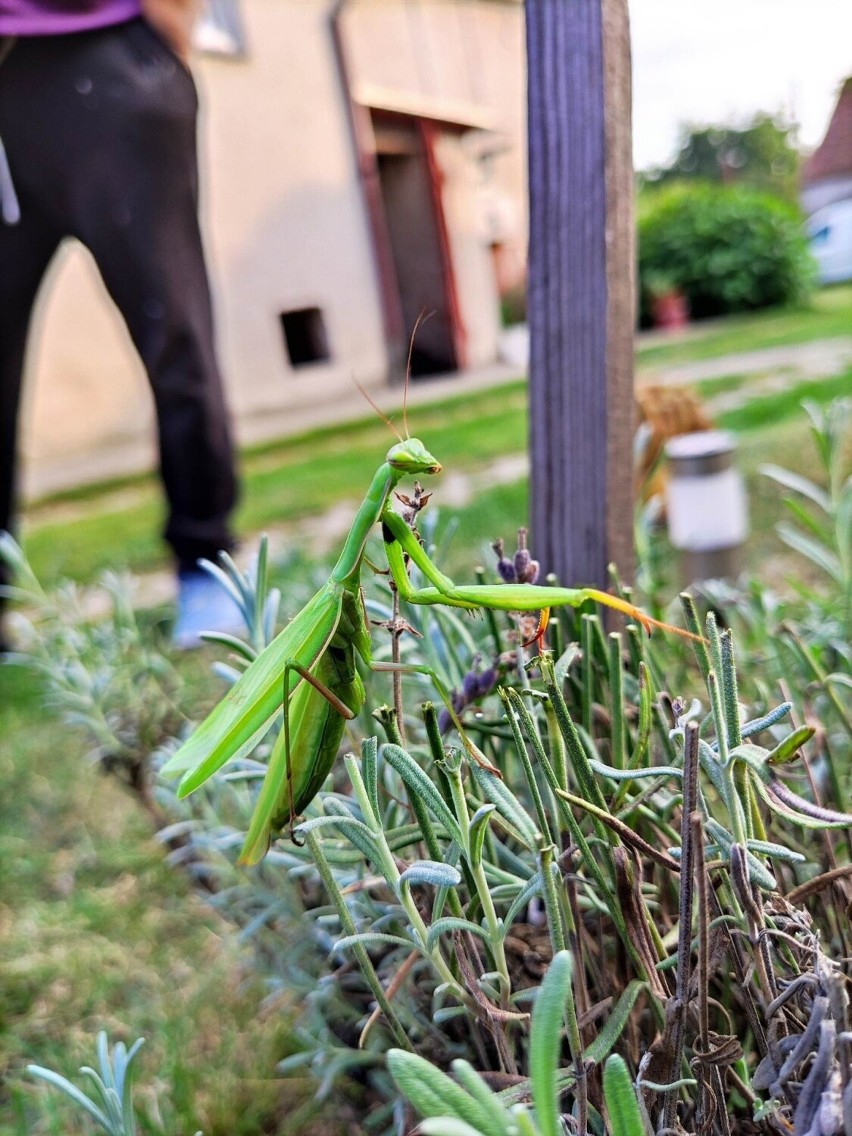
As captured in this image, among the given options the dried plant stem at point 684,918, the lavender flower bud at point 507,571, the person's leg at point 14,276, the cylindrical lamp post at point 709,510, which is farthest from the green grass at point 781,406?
the dried plant stem at point 684,918

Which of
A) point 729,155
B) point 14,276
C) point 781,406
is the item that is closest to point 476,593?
point 14,276

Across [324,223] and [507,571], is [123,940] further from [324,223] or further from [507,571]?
[324,223]

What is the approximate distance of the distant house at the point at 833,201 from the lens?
3.12 feet

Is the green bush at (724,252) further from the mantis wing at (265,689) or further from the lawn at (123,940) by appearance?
the mantis wing at (265,689)

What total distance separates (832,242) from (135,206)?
21.9 ft

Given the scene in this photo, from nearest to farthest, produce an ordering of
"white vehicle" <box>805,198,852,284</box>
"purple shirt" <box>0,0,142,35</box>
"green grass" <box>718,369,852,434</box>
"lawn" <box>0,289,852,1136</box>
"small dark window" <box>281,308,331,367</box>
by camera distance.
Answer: "lawn" <box>0,289,852,1136</box>
"purple shirt" <box>0,0,142,35</box>
"green grass" <box>718,369,852,434</box>
"small dark window" <box>281,308,331,367</box>
"white vehicle" <box>805,198,852,284</box>

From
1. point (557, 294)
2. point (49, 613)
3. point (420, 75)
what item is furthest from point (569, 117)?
point (420, 75)

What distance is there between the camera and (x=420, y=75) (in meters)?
4.79

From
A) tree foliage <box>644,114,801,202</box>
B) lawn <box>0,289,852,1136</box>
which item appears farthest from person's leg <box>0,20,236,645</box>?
tree foliage <box>644,114,801,202</box>

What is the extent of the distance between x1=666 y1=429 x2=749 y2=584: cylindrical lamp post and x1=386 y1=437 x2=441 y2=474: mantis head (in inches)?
35.1

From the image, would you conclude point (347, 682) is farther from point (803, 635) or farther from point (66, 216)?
point (66, 216)

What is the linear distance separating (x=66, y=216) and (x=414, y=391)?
10.6 feet

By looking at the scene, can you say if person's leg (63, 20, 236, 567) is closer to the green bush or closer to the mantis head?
the mantis head

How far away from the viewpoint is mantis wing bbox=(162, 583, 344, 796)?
35 cm
